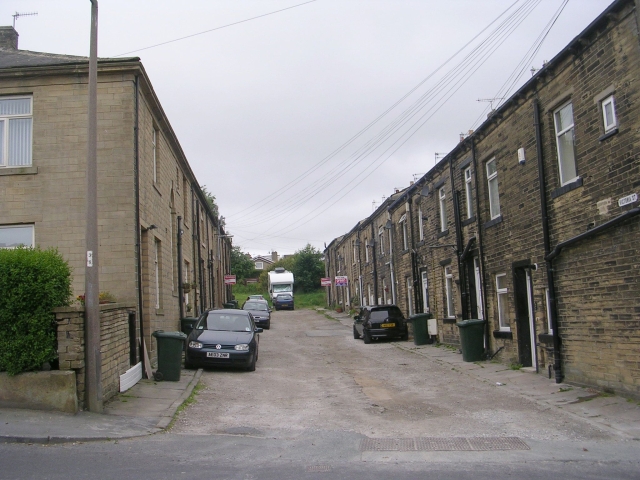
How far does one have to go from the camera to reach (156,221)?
17312mm

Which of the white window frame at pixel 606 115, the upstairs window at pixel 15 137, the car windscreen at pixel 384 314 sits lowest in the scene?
the car windscreen at pixel 384 314

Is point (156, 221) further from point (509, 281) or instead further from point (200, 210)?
point (200, 210)

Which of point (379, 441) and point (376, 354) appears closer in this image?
point (379, 441)

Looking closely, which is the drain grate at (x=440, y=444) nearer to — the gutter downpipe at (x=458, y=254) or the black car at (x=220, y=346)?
the black car at (x=220, y=346)

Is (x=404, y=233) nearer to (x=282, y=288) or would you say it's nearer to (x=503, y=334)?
(x=503, y=334)

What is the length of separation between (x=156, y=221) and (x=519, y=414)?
35.5ft

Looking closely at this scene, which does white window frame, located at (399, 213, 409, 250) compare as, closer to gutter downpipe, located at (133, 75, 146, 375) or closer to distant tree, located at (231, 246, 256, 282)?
gutter downpipe, located at (133, 75, 146, 375)

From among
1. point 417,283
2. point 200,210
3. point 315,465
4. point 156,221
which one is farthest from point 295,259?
point 315,465

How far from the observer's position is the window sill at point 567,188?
1202 cm

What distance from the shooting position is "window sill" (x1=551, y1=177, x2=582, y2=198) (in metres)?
12.0

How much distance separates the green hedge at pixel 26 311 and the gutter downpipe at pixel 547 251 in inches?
369

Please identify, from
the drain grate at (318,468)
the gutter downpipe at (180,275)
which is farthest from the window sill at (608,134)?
the gutter downpipe at (180,275)

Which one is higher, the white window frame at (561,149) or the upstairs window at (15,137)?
the upstairs window at (15,137)

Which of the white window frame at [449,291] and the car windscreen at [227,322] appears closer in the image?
the car windscreen at [227,322]
